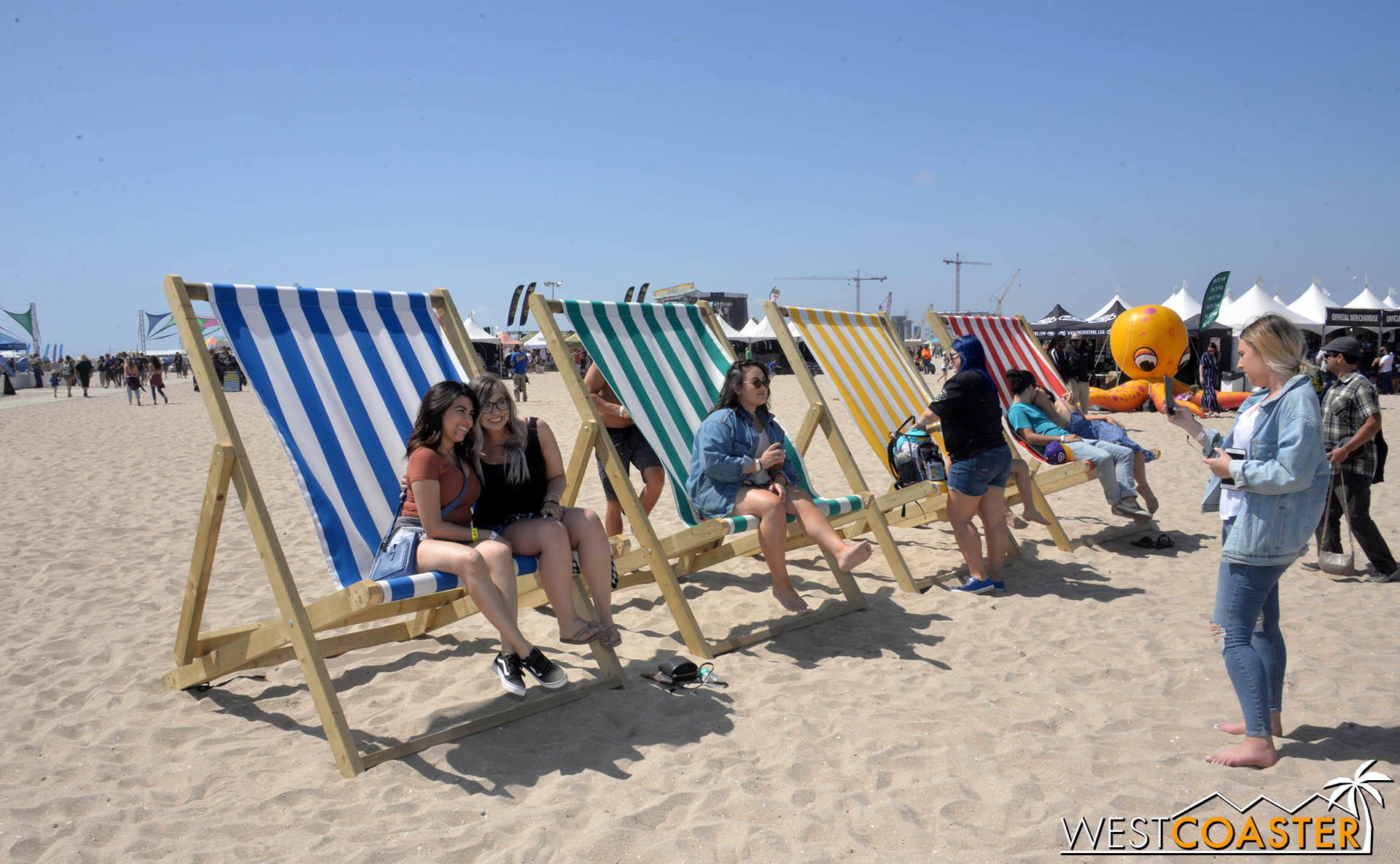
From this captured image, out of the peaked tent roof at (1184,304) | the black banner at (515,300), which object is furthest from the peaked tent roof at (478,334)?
the peaked tent roof at (1184,304)

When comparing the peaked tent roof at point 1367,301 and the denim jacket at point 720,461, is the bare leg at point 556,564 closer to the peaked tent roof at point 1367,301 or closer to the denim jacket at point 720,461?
the denim jacket at point 720,461

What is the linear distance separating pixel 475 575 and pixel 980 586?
2462 mm

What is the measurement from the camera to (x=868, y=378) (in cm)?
491

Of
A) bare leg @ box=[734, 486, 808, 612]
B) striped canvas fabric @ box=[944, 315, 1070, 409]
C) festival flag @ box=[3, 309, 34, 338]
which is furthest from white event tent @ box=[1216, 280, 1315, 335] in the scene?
festival flag @ box=[3, 309, 34, 338]

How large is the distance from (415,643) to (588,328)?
145 cm

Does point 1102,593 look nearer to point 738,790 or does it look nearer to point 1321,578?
point 1321,578

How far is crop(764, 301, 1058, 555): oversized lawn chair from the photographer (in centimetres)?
462

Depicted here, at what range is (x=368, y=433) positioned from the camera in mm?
3082

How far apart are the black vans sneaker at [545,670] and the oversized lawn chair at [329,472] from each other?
0.14m

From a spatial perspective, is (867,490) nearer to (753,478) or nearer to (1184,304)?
(753,478)

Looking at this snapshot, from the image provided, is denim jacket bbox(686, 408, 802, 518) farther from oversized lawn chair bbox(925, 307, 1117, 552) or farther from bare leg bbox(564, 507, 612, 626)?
oversized lawn chair bbox(925, 307, 1117, 552)

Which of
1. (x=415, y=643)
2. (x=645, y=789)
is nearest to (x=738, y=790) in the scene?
(x=645, y=789)

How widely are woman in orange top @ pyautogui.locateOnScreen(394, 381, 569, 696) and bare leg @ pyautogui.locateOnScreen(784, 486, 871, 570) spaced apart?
1064 millimetres

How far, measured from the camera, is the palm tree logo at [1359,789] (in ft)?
7.02
